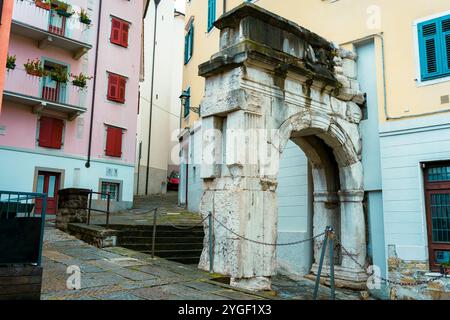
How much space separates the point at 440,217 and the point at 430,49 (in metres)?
3.30

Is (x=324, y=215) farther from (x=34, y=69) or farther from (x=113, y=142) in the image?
(x=34, y=69)

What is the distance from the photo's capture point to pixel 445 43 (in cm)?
773

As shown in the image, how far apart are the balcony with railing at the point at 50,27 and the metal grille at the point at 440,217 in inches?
564

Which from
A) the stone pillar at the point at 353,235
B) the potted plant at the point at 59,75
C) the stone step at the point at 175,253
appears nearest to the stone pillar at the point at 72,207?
the stone step at the point at 175,253

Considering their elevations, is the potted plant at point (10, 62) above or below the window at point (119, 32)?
below

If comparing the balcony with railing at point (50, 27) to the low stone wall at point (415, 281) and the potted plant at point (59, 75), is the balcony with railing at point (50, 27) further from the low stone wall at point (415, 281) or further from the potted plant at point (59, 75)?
the low stone wall at point (415, 281)

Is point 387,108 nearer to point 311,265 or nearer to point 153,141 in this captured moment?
point 311,265

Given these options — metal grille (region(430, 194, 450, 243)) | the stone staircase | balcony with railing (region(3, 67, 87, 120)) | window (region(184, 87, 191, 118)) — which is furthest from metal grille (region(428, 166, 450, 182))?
balcony with railing (region(3, 67, 87, 120))

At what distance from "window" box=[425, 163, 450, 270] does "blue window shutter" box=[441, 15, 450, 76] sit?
186cm

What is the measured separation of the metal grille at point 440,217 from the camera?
740 cm

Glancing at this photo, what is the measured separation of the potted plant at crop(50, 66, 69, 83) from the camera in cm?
1541

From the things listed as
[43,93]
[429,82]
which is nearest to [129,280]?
[429,82]

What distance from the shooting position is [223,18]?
6867mm
